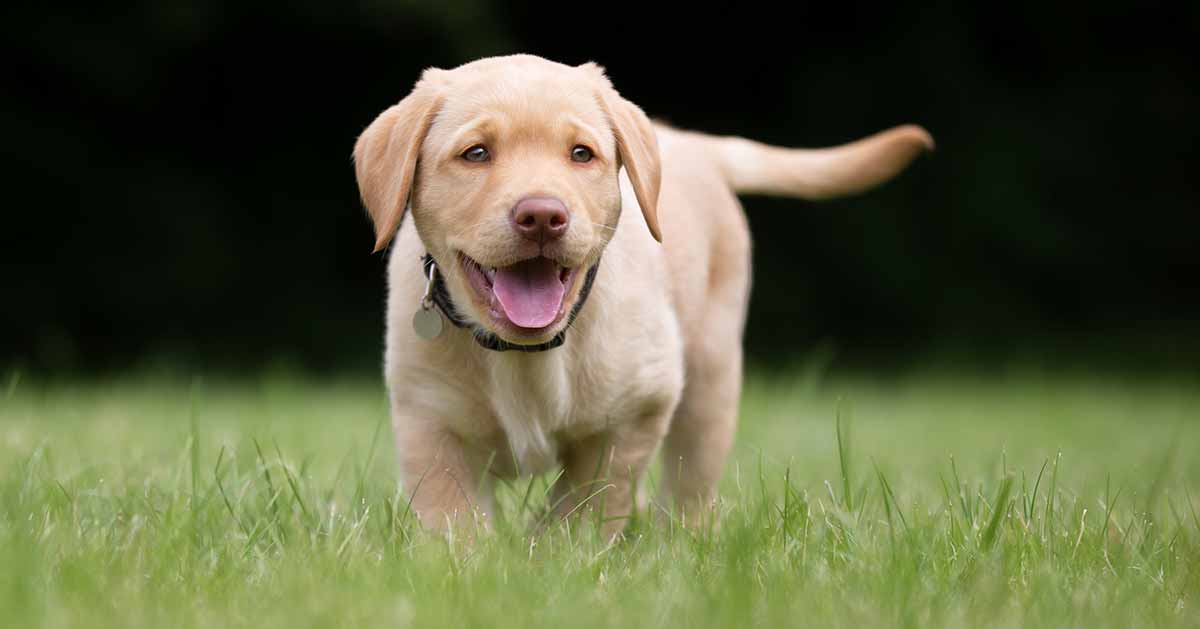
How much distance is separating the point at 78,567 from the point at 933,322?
434 inches

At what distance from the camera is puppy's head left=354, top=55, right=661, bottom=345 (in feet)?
9.02

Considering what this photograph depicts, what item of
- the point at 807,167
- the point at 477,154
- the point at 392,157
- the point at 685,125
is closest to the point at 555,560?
the point at 477,154

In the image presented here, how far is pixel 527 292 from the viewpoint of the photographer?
113 inches

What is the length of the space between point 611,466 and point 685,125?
30.2ft

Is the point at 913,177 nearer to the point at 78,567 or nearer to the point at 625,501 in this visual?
the point at 625,501

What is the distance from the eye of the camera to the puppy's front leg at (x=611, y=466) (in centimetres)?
319

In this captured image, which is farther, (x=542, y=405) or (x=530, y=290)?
(x=542, y=405)

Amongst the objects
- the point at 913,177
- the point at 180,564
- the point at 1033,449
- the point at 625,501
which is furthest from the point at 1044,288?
the point at 180,564

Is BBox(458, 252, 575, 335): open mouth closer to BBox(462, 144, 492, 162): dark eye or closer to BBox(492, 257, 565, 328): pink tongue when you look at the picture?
BBox(492, 257, 565, 328): pink tongue

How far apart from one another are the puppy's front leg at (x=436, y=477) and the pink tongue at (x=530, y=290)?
0.43 meters

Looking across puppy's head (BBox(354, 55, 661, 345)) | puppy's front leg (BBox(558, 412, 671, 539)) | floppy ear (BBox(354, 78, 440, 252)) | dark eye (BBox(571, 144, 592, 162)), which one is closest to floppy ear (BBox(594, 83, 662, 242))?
puppy's head (BBox(354, 55, 661, 345))

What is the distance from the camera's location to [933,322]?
1252 cm

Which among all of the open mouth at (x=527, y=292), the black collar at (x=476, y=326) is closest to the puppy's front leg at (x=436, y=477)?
the black collar at (x=476, y=326)

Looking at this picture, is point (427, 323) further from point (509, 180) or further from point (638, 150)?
point (638, 150)
